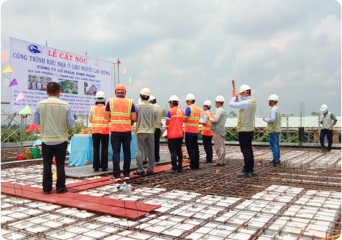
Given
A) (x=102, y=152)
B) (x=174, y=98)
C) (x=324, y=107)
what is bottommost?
(x=102, y=152)

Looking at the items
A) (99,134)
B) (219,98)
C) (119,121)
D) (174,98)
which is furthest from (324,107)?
(119,121)

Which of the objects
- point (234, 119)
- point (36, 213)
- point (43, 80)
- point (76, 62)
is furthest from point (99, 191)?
point (234, 119)

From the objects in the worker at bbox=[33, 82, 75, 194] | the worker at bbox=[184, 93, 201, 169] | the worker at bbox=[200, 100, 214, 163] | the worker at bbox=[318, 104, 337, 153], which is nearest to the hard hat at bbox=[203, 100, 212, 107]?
the worker at bbox=[200, 100, 214, 163]

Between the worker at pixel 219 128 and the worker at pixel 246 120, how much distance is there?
1.60 meters

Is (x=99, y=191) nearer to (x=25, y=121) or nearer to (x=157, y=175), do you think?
(x=157, y=175)

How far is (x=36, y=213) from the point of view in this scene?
141 inches

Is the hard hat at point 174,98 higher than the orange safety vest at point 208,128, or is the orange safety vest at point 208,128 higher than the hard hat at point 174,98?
the hard hat at point 174,98

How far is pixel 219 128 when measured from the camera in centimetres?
750

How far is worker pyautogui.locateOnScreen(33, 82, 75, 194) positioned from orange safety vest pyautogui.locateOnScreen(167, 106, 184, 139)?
2.43 m

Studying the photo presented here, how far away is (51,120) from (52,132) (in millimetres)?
182

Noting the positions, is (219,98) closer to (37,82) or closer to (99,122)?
(99,122)

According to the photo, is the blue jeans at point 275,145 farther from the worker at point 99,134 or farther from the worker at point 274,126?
the worker at point 99,134

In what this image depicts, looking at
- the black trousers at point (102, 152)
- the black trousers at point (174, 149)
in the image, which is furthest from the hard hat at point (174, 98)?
the black trousers at point (102, 152)

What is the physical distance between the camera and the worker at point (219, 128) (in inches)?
293
